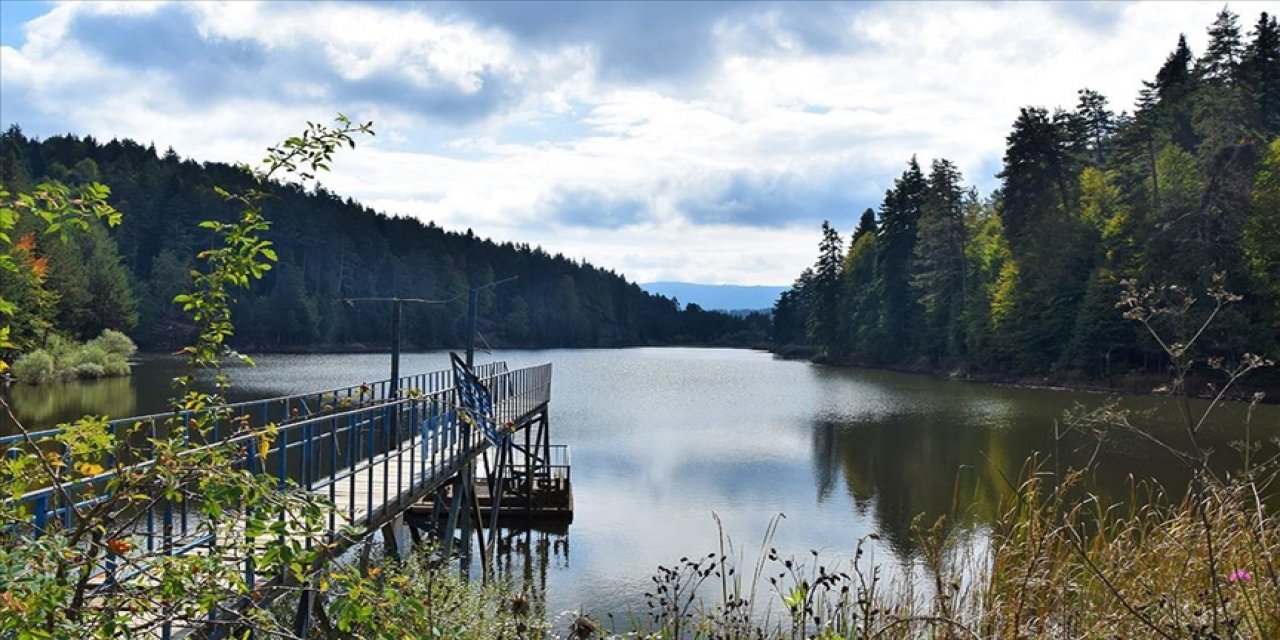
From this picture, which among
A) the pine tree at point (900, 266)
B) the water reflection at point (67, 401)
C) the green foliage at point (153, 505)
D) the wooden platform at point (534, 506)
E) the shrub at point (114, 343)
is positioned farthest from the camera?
the pine tree at point (900, 266)

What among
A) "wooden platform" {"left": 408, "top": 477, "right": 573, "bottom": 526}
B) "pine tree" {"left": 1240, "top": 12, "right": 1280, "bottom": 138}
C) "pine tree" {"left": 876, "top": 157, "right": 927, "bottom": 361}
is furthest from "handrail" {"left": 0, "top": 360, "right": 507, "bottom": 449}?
"pine tree" {"left": 876, "top": 157, "right": 927, "bottom": 361}

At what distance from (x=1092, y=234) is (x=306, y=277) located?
3695 inches

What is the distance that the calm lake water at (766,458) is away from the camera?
57.7 feet

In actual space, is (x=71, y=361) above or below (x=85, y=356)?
below

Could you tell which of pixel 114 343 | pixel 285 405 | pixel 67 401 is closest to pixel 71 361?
pixel 114 343

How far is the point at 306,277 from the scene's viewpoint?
11838cm

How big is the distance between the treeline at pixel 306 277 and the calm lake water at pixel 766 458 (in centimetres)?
2024

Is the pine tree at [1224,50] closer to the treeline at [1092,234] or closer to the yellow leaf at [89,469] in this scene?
the treeline at [1092,234]

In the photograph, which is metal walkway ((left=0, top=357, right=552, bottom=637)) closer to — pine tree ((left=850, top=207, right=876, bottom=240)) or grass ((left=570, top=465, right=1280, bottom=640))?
grass ((left=570, top=465, right=1280, bottom=640))

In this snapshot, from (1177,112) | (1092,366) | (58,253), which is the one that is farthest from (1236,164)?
(58,253)

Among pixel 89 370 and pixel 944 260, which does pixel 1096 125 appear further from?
pixel 89 370

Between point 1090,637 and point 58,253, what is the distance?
67.2m

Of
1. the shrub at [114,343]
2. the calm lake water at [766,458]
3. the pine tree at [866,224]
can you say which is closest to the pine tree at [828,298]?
the pine tree at [866,224]

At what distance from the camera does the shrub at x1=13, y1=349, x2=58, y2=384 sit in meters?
44.6
